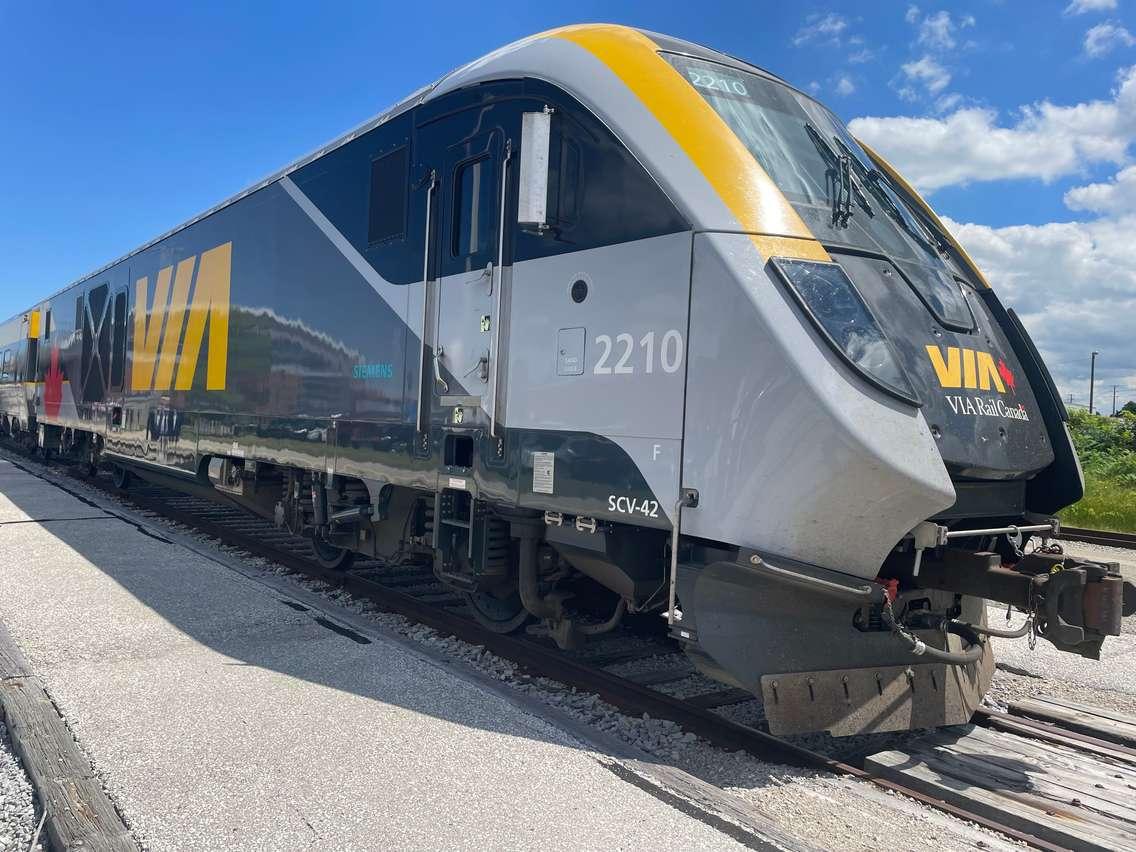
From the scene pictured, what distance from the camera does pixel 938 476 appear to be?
140 inches

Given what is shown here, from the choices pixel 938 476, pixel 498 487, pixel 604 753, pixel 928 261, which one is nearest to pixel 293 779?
pixel 604 753

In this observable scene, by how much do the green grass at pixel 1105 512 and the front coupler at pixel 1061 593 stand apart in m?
13.1

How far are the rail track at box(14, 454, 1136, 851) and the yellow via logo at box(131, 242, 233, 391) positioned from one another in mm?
2268

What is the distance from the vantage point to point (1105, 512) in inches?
A: 629

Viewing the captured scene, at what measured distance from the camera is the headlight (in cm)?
360

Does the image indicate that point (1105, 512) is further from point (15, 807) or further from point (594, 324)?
point (15, 807)

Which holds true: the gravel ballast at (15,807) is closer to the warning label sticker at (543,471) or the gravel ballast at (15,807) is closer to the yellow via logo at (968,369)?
the warning label sticker at (543,471)

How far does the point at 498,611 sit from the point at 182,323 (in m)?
6.28

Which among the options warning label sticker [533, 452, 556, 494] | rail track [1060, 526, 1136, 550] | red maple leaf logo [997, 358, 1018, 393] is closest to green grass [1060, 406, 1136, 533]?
rail track [1060, 526, 1136, 550]

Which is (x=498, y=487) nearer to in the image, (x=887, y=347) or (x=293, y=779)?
(x=293, y=779)

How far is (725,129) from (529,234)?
48.2 inches

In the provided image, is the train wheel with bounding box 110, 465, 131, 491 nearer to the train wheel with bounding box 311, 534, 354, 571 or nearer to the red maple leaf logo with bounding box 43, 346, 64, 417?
the red maple leaf logo with bounding box 43, 346, 64, 417

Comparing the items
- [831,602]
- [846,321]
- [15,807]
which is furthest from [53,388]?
[846,321]

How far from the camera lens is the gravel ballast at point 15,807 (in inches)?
121
